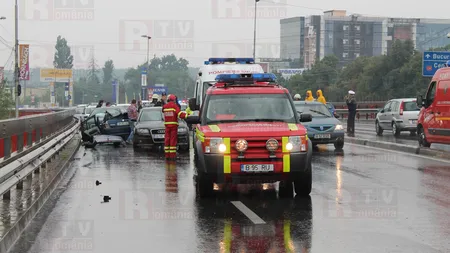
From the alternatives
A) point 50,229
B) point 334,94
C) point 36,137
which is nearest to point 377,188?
point 50,229

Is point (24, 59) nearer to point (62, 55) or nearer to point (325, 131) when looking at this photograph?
point (325, 131)

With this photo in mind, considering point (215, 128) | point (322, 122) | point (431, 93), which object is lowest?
point (322, 122)

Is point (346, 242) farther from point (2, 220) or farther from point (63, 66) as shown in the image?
point (63, 66)

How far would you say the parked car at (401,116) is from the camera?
3094 centimetres

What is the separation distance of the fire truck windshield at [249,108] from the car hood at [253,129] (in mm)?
291

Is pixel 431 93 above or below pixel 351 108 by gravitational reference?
above

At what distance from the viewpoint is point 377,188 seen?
12859 mm

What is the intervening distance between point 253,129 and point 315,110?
12.4m

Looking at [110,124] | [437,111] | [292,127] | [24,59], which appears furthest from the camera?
[24,59]

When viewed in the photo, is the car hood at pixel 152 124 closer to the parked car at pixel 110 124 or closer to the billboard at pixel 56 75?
the parked car at pixel 110 124

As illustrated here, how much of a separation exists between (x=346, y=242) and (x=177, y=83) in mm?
187673

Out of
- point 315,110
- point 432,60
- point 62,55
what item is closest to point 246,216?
point 315,110

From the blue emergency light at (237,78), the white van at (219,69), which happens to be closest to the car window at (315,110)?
the white van at (219,69)

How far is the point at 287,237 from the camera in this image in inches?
330
